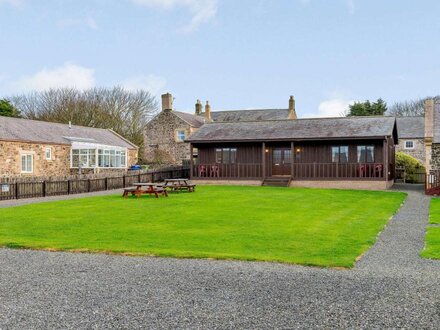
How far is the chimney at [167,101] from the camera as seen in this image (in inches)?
2012

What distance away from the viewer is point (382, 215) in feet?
54.0

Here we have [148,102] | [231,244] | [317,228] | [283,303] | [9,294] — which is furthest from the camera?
[148,102]

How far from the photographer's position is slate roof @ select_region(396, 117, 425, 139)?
46750 mm

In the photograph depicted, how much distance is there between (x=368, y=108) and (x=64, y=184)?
143 ft

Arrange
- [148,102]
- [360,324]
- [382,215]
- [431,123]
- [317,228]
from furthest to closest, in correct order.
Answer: [148,102]
[431,123]
[382,215]
[317,228]
[360,324]

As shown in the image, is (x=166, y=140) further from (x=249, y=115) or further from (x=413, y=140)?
(x=413, y=140)

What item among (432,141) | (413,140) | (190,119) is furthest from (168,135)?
(432,141)

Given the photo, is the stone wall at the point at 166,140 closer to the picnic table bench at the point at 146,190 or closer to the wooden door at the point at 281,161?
the wooden door at the point at 281,161

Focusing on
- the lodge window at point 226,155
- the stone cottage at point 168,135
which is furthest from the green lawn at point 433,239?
the stone cottage at point 168,135

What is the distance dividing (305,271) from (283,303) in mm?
1921

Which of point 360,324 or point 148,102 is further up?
point 148,102

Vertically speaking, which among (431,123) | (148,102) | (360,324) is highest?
(148,102)

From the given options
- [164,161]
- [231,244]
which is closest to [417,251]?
[231,244]

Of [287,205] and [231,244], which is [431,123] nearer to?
[287,205]
